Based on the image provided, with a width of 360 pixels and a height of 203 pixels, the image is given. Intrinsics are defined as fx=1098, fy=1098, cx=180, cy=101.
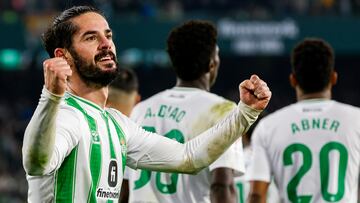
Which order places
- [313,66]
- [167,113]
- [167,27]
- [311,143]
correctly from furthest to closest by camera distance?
[167,27] → [313,66] → [311,143] → [167,113]

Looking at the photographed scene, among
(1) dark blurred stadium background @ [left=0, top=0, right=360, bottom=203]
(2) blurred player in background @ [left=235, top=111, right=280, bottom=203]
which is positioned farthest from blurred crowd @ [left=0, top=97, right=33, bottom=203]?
(2) blurred player in background @ [left=235, top=111, right=280, bottom=203]

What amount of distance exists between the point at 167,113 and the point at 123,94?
47.9 inches

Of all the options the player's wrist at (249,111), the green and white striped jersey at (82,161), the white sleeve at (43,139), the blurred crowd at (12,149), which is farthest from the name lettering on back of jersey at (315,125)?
the blurred crowd at (12,149)

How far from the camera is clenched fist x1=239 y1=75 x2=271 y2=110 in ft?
14.7

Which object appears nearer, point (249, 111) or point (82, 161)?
point (82, 161)

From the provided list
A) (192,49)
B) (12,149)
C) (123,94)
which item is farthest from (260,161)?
(12,149)

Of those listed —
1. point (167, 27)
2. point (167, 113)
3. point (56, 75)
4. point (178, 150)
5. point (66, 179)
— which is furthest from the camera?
point (167, 27)

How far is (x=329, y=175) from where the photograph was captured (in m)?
6.25

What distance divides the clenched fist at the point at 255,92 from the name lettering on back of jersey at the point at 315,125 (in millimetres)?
1861

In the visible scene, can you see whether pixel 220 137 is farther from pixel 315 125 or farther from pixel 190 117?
pixel 315 125

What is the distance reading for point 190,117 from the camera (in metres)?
6.08

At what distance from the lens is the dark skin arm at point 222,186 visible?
5875mm

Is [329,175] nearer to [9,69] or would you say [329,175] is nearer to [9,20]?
[9,20]

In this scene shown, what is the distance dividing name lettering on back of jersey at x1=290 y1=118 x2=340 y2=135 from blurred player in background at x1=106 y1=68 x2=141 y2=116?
54.7 inches
